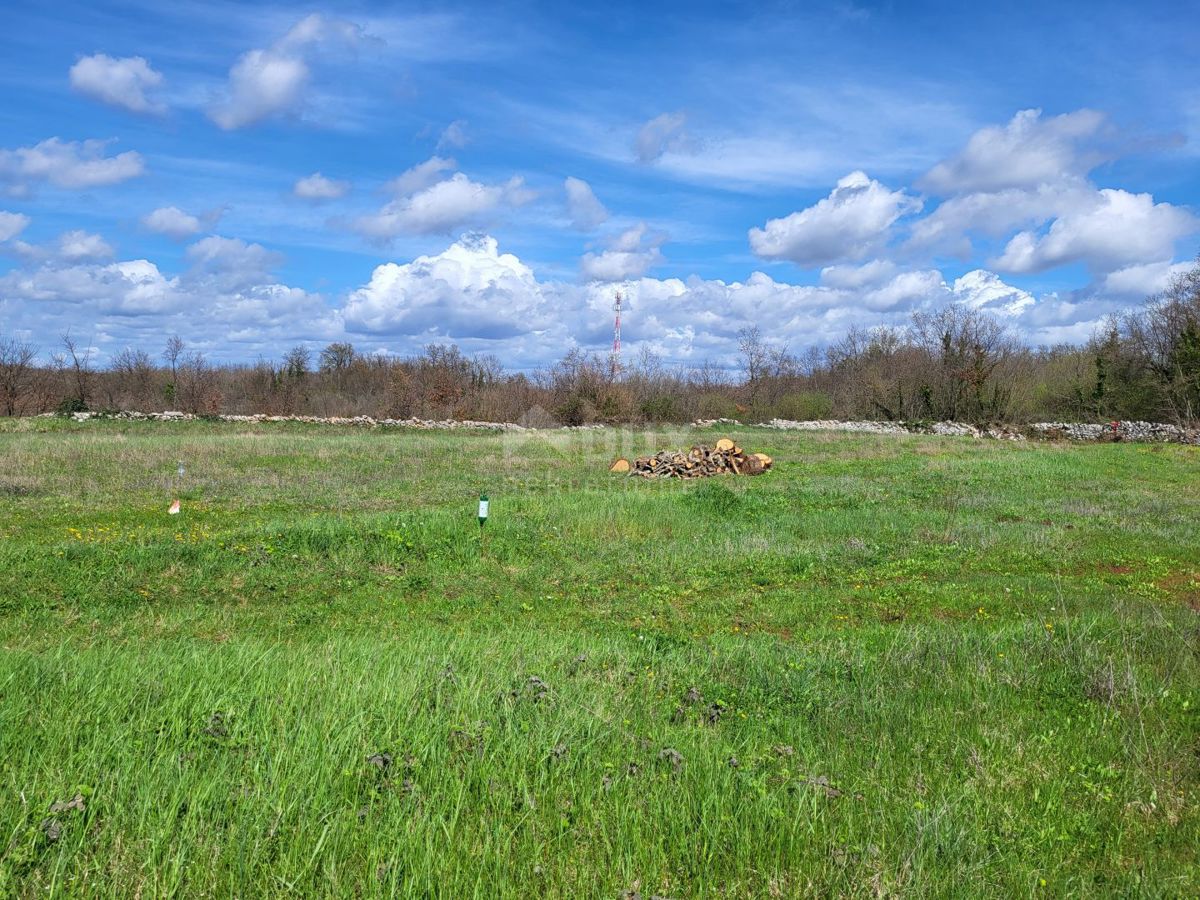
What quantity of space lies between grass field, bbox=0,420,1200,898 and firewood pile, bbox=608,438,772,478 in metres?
9.97

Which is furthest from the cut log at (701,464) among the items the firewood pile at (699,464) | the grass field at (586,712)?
the grass field at (586,712)

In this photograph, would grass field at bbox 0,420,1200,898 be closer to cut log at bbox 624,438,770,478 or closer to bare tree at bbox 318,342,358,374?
cut log at bbox 624,438,770,478

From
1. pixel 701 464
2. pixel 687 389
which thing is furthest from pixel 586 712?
pixel 687 389

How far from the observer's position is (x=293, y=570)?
37.0 feet

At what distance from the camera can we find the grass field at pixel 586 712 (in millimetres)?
3678

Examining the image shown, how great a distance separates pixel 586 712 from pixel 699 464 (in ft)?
64.3

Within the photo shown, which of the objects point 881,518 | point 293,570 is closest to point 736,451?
point 881,518

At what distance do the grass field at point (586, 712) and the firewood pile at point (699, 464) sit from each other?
997 centimetres

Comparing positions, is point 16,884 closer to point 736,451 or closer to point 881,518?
point 881,518

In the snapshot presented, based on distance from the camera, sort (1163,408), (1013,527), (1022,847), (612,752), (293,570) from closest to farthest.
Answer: (1022,847) → (612,752) → (293,570) → (1013,527) → (1163,408)

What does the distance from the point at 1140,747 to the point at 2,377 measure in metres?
50.9

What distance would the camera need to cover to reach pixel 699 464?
2452cm

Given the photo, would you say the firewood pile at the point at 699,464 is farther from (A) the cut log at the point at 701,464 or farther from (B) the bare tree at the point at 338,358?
(B) the bare tree at the point at 338,358

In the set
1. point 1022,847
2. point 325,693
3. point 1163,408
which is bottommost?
point 1022,847
